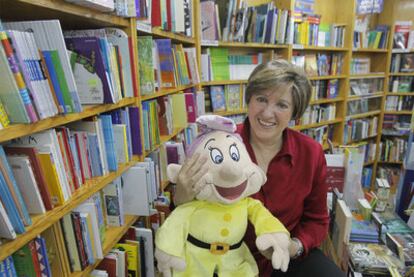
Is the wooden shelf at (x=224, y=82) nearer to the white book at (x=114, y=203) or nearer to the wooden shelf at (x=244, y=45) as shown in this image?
the wooden shelf at (x=244, y=45)

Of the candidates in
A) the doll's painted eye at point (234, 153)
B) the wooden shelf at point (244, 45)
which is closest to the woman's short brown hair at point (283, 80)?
the doll's painted eye at point (234, 153)

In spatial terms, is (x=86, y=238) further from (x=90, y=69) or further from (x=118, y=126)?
(x=90, y=69)

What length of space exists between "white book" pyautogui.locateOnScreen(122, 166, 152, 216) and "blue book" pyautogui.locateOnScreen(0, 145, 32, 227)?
52 centimetres

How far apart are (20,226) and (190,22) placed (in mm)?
1655

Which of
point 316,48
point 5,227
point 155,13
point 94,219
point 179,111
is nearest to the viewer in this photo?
point 5,227

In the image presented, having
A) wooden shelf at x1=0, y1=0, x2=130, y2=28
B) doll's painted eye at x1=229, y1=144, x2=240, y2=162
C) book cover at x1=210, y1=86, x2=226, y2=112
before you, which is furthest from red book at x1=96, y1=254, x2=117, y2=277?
book cover at x1=210, y1=86, x2=226, y2=112

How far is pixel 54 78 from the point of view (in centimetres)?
84

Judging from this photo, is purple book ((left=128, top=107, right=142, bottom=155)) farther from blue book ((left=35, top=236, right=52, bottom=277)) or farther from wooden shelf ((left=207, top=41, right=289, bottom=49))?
wooden shelf ((left=207, top=41, right=289, bottom=49))

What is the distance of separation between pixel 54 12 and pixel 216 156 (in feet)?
2.19

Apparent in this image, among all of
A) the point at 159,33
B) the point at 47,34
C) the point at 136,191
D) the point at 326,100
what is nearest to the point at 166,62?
the point at 159,33

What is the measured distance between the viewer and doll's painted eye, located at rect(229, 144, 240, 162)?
973 millimetres

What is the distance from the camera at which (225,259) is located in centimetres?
102

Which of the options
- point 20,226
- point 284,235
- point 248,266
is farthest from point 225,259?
point 20,226

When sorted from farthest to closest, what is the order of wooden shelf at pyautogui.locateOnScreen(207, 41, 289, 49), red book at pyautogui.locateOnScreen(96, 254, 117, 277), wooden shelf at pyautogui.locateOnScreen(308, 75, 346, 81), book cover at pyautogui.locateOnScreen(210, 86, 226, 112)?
Result: wooden shelf at pyautogui.locateOnScreen(308, 75, 346, 81) < book cover at pyautogui.locateOnScreen(210, 86, 226, 112) < wooden shelf at pyautogui.locateOnScreen(207, 41, 289, 49) < red book at pyautogui.locateOnScreen(96, 254, 117, 277)
